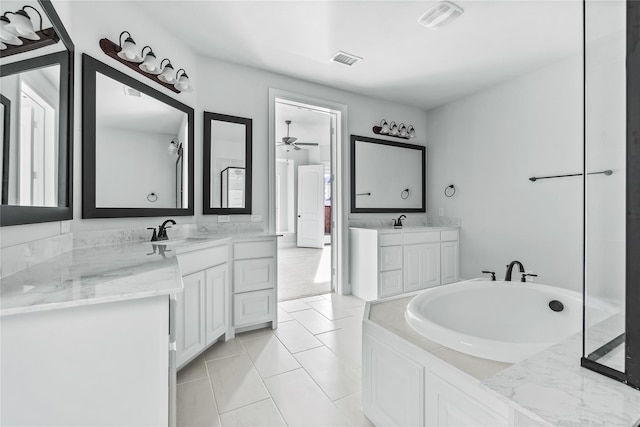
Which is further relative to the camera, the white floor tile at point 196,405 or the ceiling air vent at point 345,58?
the ceiling air vent at point 345,58

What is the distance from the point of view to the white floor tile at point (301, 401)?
4.66 ft

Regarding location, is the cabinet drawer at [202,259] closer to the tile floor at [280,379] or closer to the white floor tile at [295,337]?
the tile floor at [280,379]

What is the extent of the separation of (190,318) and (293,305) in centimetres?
147

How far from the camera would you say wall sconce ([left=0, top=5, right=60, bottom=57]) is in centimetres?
93

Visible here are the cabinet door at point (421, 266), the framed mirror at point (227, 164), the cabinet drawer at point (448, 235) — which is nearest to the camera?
the framed mirror at point (227, 164)

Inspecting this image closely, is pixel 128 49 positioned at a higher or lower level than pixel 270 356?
higher

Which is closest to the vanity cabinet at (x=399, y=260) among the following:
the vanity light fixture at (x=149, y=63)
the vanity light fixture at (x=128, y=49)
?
the vanity light fixture at (x=149, y=63)

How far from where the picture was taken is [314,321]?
269cm

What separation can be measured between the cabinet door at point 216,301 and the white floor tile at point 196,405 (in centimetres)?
33

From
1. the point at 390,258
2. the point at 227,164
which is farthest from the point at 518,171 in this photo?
the point at 227,164

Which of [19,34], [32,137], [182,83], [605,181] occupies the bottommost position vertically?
[605,181]

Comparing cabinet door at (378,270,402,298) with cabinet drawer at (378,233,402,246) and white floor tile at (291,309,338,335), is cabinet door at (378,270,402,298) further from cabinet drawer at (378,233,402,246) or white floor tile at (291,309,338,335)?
white floor tile at (291,309,338,335)

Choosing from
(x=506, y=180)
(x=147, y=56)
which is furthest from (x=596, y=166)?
(x=506, y=180)

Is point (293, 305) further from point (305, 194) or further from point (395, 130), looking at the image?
point (305, 194)
